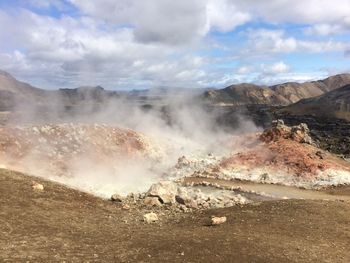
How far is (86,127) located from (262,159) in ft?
47.5

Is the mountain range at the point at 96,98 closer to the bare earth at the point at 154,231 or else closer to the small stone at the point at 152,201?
the small stone at the point at 152,201

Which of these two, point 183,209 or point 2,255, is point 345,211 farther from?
point 2,255

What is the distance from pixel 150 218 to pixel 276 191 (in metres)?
15.3

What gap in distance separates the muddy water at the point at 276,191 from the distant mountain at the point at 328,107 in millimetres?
75797

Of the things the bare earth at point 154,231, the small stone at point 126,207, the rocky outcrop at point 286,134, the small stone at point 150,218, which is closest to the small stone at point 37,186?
the bare earth at point 154,231

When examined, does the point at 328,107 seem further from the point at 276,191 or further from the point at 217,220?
the point at 217,220

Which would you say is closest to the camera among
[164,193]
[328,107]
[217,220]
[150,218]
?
[217,220]

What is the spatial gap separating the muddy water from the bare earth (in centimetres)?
841

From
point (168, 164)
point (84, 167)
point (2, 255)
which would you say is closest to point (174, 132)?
point (168, 164)

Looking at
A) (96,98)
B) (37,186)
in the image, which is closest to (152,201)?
(37,186)

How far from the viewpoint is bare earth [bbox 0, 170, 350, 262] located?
45.5ft

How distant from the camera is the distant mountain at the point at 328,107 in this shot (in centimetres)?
11241

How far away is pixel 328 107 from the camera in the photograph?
122125mm

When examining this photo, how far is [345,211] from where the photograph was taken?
20.6m
